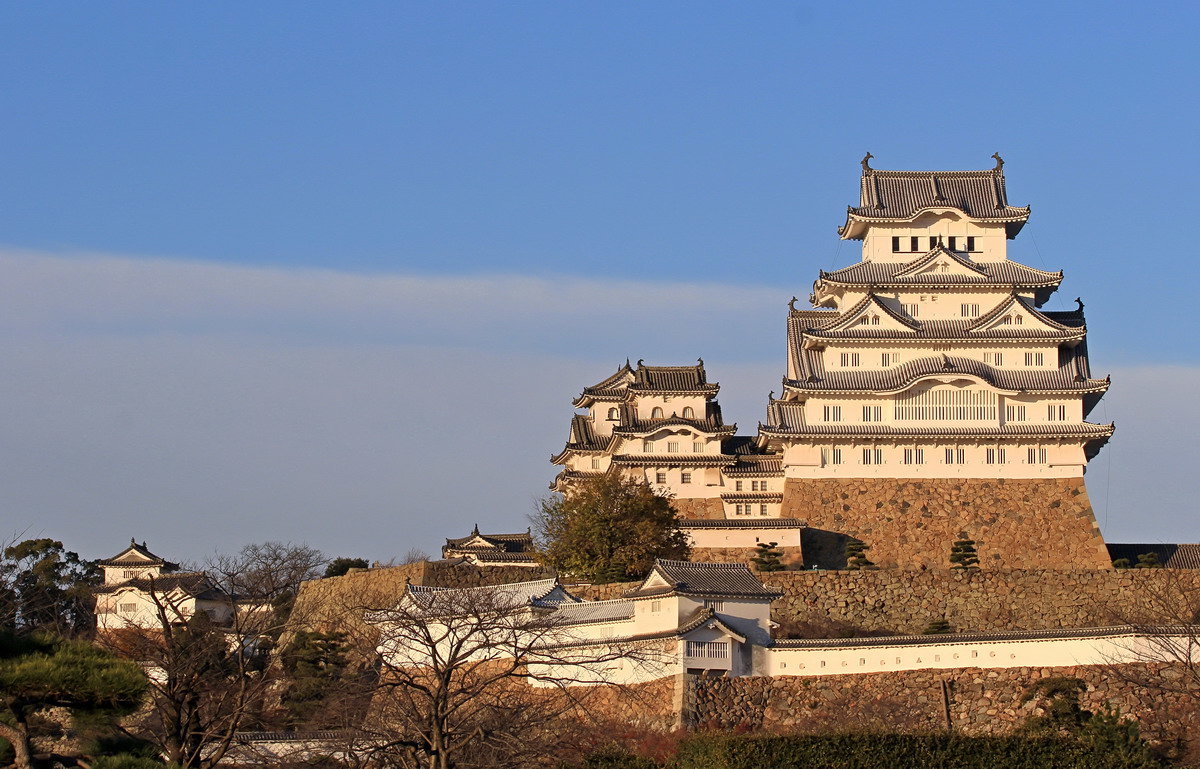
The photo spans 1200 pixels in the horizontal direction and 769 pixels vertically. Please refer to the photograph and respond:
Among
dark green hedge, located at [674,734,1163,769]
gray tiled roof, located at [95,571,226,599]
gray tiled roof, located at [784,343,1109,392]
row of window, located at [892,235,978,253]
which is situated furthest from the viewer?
row of window, located at [892,235,978,253]

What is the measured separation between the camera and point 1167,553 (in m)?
53.0

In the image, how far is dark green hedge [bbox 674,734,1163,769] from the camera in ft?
105

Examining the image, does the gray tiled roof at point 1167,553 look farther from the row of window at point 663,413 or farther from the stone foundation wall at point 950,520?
the row of window at point 663,413

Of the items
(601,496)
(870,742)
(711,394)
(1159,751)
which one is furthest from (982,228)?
(870,742)

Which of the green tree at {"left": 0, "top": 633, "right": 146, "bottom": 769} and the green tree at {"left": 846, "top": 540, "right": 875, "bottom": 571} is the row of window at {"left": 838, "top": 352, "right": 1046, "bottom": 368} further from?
the green tree at {"left": 0, "top": 633, "right": 146, "bottom": 769}

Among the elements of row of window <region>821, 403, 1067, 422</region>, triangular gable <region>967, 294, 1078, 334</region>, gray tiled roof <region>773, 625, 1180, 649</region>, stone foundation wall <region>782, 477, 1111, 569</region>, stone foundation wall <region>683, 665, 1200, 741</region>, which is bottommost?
stone foundation wall <region>683, 665, 1200, 741</region>

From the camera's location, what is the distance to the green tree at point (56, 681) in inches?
565

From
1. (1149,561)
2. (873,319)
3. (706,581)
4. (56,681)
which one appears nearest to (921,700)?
(706,581)

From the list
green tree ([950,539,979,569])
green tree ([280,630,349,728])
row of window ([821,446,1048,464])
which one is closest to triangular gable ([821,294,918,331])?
row of window ([821,446,1048,464])

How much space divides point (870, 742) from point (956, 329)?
25374mm

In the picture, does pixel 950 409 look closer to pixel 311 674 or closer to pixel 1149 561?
pixel 1149 561

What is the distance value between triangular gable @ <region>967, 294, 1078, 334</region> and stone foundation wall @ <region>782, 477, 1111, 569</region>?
5.23 m

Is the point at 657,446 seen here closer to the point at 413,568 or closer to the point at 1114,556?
the point at 413,568

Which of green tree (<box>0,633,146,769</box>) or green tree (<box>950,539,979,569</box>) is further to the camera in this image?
green tree (<box>950,539,979,569</box>)
